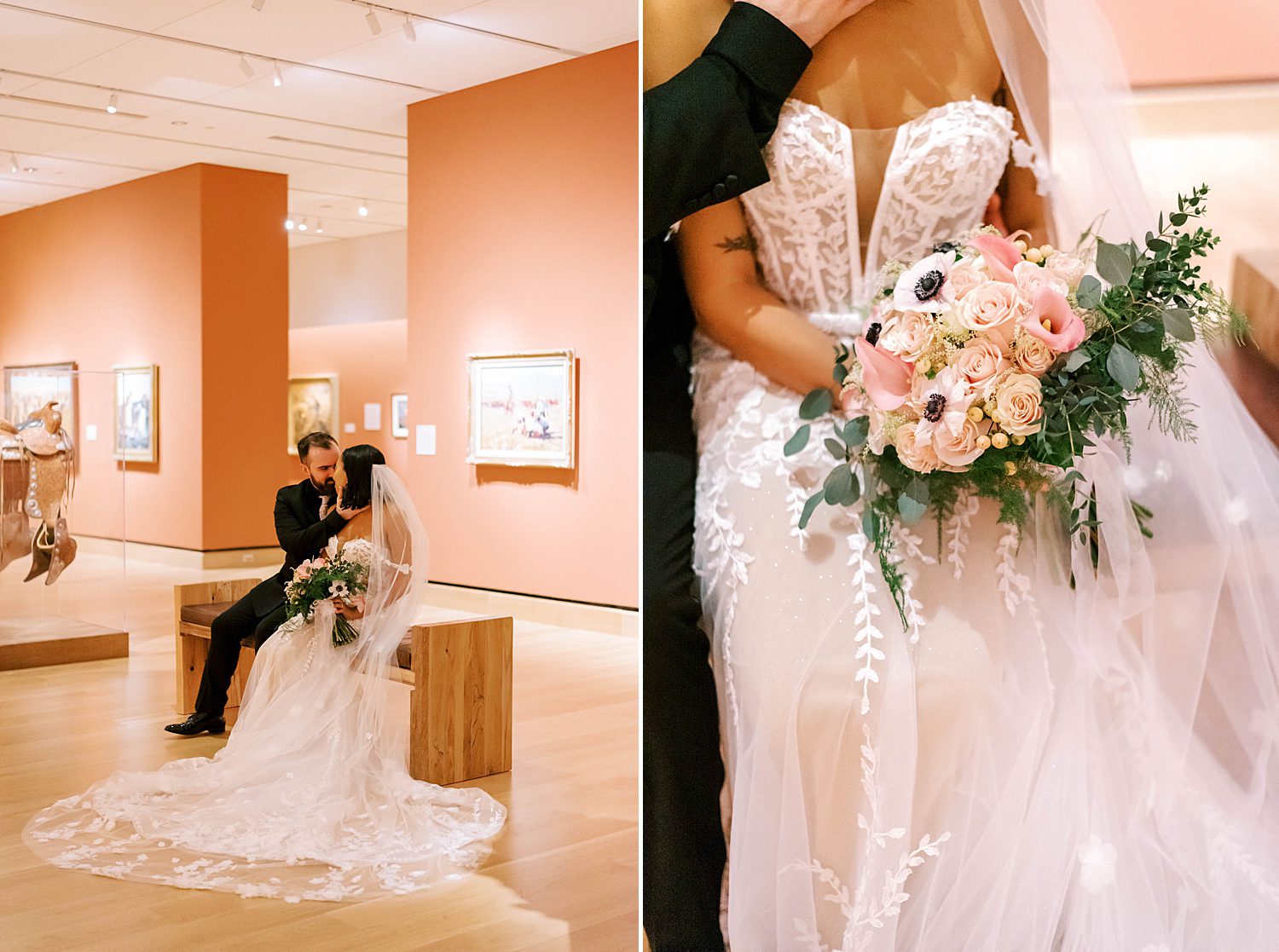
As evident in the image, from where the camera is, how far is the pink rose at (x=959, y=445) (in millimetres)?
1474

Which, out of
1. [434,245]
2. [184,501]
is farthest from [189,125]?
[184,501]

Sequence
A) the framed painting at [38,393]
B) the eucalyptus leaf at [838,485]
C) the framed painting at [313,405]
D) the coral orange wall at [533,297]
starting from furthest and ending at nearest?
1. the framed painting at [313,405]
2. the coral orange wall at [533,297]
3. the framed painting at [38,393]
4. the eucalyptus leaf at [838,485]

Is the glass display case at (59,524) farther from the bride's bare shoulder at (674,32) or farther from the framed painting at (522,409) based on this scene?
the bride's bare shoulder at (674,32)

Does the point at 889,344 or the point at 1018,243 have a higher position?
the point at 1018,243

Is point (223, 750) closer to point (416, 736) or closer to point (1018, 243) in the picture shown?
point (416, 736)

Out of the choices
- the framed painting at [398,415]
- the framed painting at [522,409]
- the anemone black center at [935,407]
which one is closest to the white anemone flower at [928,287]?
the anemone black center at [935,407]

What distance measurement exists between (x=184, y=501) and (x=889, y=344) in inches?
475

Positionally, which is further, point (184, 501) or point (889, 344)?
point (184, 501)

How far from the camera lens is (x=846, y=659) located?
164 centimetres

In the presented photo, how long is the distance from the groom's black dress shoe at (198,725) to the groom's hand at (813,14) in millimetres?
5300

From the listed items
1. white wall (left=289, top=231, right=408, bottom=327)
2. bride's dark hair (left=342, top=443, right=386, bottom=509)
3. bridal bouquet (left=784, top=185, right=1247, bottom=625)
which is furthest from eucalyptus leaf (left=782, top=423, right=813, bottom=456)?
white wall (left=289, top=231, right=408, bottom=327)

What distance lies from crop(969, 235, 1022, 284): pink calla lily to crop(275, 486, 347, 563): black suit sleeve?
4483 mm

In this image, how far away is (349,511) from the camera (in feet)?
18.4

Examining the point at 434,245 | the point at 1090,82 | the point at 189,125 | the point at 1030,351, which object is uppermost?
the point at 189,125
